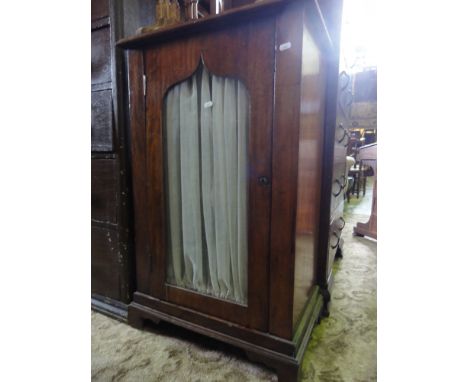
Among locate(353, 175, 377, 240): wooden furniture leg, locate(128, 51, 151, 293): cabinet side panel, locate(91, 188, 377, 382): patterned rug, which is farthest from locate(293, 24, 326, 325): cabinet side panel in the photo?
locate(353, 175, 377, 240): wooden furniture leg

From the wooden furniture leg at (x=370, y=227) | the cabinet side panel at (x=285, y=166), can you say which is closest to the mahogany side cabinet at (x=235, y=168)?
the cabinet side panel at (x=285, y=166)

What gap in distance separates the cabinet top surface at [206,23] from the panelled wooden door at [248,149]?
24 millimetres

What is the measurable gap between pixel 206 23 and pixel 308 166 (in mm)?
581

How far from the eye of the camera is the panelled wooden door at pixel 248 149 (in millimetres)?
822

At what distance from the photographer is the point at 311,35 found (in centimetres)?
88

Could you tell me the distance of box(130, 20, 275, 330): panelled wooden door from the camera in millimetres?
822

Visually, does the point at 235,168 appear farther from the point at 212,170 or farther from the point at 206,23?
the point at 206,23

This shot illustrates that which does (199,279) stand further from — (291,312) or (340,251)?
(340,251)

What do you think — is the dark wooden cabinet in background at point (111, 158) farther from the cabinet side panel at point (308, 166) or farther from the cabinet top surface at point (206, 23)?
the cabinet side panel at point (308, 166)

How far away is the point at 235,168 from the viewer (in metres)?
0.92

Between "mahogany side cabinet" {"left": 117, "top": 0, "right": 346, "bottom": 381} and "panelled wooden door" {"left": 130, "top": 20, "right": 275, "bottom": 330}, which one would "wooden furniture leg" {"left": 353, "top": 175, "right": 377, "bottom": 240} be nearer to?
"mahogany side cabinet" {"left": 117, "top": 0, "right": 346, "bottom": 381}

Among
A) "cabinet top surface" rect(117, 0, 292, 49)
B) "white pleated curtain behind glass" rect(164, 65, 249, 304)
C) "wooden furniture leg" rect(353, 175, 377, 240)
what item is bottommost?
"wooden furniture leg" rect(353, 175, 377, 240)

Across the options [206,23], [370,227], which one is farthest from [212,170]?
[370,227]
